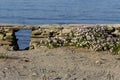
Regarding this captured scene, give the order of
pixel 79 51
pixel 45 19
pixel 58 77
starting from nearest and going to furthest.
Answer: pixel 58 77 < pixel 79 51 < pixel 45 19

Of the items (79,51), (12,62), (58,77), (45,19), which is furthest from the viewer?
(45,19)

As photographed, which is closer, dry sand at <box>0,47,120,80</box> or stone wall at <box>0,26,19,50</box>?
dry sand at <box>0,47,120,80</box>

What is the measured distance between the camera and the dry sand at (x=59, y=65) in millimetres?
12281

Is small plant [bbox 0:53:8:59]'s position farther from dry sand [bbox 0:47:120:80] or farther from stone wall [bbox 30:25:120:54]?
stone wall [bbox 30:25:120:54]

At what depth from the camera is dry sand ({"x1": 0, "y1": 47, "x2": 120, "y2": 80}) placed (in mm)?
12281

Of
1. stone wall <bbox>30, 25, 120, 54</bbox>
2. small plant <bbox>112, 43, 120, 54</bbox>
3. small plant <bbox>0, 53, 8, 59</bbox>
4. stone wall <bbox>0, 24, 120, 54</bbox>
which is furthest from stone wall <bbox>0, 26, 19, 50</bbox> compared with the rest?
small plant <bbox>112, 43, 120, 54</bbox>

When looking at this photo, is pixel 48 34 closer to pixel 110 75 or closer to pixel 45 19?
pixel 110 75

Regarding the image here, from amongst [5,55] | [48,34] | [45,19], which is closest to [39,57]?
[5,55]

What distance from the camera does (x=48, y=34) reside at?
16203mm

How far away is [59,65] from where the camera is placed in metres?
13.5

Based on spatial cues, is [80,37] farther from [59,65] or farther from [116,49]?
[59,65]

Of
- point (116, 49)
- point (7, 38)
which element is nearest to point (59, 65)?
point (116, 49)

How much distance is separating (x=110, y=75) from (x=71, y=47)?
11.1ft

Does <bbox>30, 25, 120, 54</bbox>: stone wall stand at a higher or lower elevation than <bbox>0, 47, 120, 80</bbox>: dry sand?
higher
